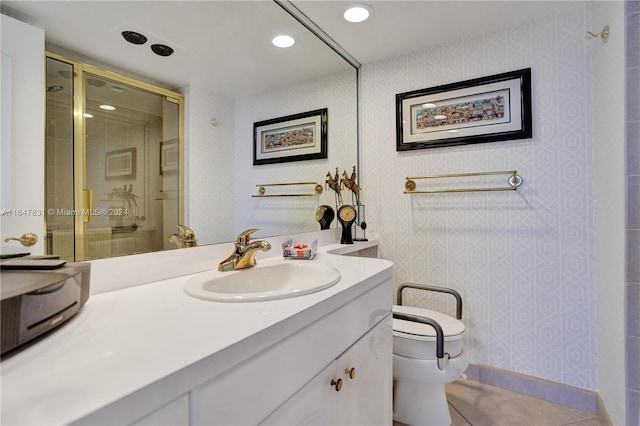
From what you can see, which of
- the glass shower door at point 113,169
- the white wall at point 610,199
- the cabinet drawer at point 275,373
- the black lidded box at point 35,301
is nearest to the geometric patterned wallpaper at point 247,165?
the glass shower door at point 113,169

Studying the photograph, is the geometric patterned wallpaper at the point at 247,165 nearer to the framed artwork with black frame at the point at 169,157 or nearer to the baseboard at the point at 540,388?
the framed artwork with black frame at the point at 169,157

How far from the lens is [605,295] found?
4.55 feet

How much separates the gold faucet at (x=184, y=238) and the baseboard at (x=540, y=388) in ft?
5.76

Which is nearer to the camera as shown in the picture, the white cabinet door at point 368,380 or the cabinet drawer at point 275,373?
the cabinet drawer at point 275,373

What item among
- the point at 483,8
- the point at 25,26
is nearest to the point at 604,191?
the point at 483,8

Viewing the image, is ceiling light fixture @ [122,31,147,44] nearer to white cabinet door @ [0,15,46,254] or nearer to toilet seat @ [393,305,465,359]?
white cabinet door @ [0,15,46,254]

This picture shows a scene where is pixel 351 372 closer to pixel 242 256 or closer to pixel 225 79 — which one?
pixel 242 256

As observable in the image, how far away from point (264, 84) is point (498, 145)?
1352 mm

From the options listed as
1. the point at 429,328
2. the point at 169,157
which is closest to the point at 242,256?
the point at 169,157

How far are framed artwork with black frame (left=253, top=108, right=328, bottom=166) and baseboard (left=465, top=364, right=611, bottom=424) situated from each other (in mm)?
1631

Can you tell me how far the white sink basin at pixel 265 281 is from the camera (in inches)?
31.8

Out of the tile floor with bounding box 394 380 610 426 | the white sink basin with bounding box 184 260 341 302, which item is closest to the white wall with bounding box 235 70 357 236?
the white sink basin with bounding box 184 260 341 302

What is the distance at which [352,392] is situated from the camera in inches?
37.2

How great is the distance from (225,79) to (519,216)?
168 cm
